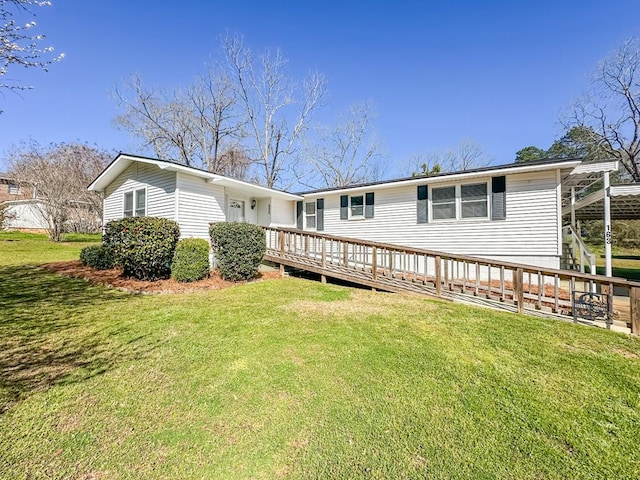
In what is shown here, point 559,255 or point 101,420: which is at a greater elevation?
point 559,255

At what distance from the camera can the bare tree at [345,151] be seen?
2434 centimetres

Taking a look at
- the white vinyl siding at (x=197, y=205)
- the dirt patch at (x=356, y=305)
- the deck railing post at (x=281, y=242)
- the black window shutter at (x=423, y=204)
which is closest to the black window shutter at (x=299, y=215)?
the deck railing post at (x=281, y=242)

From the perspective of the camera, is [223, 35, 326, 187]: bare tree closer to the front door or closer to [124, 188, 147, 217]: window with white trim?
the front door

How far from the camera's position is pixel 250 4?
12000mm

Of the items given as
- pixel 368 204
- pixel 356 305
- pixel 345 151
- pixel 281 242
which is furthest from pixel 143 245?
pixel 345 151

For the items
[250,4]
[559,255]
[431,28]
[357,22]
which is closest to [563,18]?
[431,28]

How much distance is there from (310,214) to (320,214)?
0.65 metres

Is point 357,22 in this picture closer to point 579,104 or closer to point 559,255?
point 559,255

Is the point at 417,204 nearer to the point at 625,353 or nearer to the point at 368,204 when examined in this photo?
the point at 368,204

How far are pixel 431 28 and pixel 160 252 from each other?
1366 cm

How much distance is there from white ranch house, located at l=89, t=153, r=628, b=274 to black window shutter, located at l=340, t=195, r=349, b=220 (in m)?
0.04

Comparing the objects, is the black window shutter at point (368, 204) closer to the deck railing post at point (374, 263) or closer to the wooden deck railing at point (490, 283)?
the wooden deck railing at point (490, 283)

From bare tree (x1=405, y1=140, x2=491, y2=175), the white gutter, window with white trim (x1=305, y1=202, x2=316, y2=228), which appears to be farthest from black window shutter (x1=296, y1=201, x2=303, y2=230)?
bare tree (x1=405, y1=140, x2=491, y2=175)

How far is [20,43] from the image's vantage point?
202 inches
